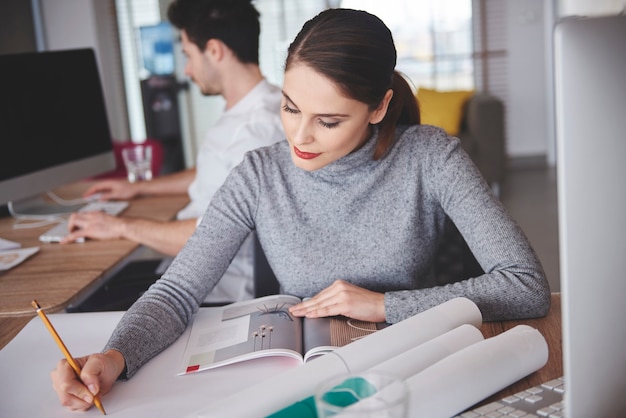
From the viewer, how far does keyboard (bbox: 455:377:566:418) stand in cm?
89

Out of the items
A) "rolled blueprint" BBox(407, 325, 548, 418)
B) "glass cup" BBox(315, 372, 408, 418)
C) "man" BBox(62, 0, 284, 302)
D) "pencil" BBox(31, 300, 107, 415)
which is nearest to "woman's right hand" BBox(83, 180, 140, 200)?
"man" BBox(62, 0, 284, 302)

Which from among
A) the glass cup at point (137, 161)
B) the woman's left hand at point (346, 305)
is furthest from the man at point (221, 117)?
the woman's left hand at point (346, 305)

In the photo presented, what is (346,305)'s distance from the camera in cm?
125

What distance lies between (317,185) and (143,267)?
44.8 inches

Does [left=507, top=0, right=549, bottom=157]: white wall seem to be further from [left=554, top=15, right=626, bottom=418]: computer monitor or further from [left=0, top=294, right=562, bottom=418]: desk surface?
[left=554, top=15, right=626, bottom=418]: computer monitor

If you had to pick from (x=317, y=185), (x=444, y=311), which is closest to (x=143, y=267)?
(x=317, y=185)

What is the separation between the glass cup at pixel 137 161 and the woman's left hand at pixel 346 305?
1692 millimetres

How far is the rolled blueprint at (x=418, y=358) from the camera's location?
838 mm

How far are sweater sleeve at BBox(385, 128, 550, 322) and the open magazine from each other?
0.35ft

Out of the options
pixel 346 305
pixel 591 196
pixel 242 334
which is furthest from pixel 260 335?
pixel 591 196

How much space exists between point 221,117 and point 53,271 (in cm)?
76

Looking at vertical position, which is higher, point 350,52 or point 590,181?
point 350,52

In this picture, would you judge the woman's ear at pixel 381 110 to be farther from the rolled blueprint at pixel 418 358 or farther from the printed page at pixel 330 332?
Answer: the rolled blueprint at pixel 418 358

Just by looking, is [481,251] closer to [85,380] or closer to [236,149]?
[85,380]
